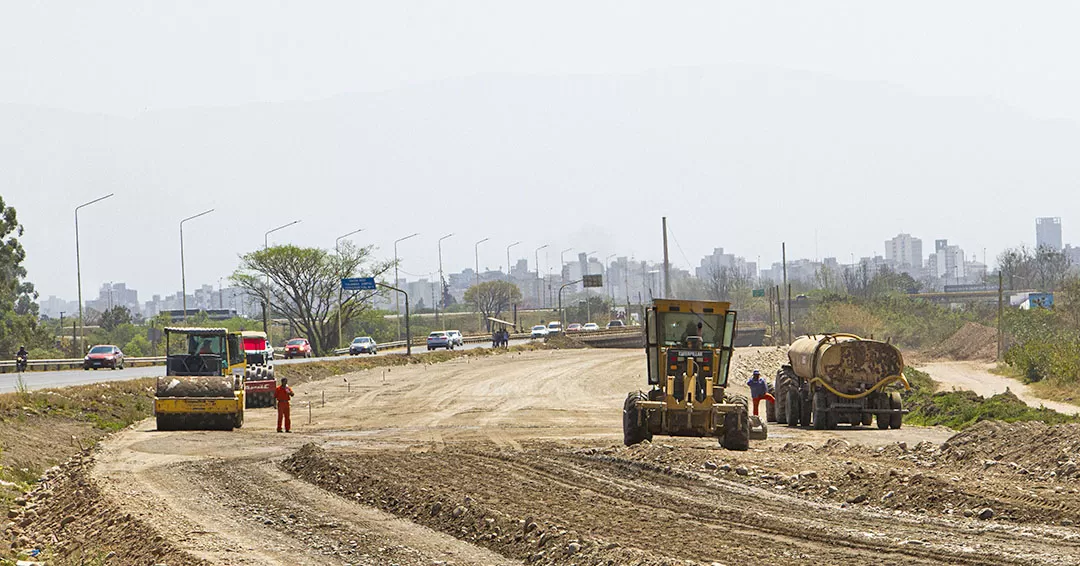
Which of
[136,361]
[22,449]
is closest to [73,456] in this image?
[22,449]

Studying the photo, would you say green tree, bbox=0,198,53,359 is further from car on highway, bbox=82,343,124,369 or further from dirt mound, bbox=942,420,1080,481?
dirt mound, bbox=942,420,1080,481

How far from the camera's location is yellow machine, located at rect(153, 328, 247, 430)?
32125 mm

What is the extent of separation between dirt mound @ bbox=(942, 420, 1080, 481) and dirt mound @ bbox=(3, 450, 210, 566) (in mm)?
13201

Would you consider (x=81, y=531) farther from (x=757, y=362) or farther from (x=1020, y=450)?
(x=757, y=362)

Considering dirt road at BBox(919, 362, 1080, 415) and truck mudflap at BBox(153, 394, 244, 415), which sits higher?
truck mudflap at BBox(153, 394, 244, 415)

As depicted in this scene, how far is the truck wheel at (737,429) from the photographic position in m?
23.7

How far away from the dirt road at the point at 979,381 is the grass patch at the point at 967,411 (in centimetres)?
484

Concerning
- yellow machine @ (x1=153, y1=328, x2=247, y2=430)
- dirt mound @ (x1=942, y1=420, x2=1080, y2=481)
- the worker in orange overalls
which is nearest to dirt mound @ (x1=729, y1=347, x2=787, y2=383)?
the worker in orange overalls

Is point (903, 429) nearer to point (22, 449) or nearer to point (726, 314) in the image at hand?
point (726, 314)

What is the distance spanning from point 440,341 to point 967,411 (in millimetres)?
68392

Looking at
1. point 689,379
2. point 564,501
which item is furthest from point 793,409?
point 564,501

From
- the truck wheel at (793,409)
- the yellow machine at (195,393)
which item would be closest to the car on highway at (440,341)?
the yellow machine at (195,393)

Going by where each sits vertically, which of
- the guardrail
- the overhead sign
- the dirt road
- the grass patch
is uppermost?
the overhead sign

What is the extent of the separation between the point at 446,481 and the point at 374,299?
105 meters
